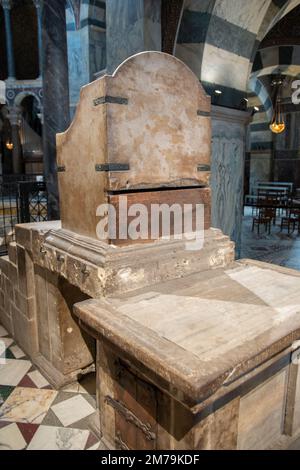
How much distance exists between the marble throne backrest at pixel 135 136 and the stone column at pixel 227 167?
2435mm

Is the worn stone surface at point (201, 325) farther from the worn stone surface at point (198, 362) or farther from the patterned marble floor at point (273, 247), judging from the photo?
the patterned marble floor at point (273, 247)

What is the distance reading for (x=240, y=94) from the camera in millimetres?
5000

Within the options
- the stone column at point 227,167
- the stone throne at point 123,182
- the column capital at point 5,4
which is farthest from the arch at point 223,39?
the column capital at point 5,4

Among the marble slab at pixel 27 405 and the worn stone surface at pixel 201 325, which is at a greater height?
the worn stone surface at pixel 201 325

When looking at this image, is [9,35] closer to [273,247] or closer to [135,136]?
[273,247]

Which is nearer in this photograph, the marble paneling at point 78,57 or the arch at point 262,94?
the marble paneling at point 78,57

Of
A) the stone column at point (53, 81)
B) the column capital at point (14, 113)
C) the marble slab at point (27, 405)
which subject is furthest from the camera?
the column capital at point (14, 113)

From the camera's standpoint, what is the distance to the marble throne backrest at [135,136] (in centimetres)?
199

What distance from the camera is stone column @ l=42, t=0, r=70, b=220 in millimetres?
5785

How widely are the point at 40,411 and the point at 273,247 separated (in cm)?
603
